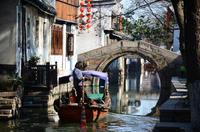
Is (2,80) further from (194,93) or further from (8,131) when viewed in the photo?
(194,93)

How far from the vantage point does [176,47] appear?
38156 mm

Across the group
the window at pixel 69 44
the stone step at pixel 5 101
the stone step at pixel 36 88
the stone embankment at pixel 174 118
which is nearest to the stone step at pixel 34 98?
the stone step at pixel 36 88

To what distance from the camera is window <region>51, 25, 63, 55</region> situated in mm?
22147

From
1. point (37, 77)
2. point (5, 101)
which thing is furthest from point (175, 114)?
point (37, 77)

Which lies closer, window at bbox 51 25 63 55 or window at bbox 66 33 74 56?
window at bbox 51 25 63 55

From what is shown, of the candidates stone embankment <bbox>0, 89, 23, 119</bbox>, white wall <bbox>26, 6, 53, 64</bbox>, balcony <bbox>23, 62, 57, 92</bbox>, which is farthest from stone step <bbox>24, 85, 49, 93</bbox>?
stone embankment <bbox>0, 89, 23, 119</bbox>

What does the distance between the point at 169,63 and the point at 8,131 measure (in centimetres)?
1829

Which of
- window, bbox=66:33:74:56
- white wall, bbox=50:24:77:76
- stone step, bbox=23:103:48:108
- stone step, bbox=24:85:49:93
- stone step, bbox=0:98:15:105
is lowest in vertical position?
stone step, bbox=23:103:48:108

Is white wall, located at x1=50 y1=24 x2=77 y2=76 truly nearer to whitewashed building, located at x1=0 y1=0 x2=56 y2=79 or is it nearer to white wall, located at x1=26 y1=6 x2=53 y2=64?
white wall, located at x1=26 y1=6 x2=53 y2=64

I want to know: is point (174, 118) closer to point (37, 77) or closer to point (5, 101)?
point (5, 101)

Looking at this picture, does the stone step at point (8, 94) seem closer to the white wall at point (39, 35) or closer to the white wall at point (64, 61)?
the white wall at point (39, 35)

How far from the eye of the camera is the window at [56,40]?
72.7ft

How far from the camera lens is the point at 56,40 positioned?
22734mm

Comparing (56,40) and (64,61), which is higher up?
(56,40)
